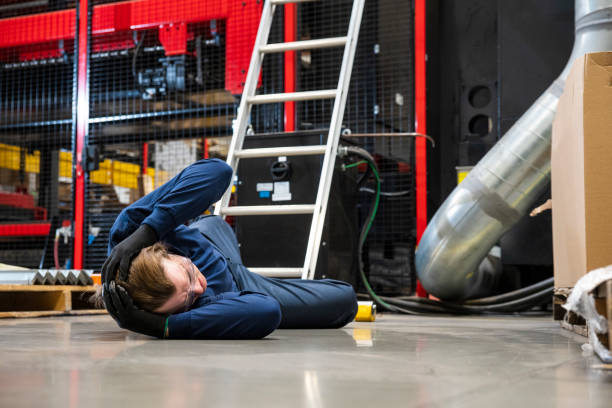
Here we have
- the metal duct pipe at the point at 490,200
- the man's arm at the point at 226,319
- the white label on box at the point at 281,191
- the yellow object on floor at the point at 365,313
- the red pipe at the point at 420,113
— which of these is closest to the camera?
the man's arm at the point at 226,319

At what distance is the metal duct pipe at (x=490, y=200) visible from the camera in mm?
3701

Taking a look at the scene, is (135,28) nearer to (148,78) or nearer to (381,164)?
(148,78)

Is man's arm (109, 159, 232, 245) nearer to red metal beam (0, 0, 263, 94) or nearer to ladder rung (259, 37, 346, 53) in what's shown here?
ladder rung (259, 37, 346, 53)

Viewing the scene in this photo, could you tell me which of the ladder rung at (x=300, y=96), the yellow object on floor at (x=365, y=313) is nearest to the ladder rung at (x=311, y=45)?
the ladder rung at (x=300, y=96)

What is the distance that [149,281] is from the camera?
2.04m

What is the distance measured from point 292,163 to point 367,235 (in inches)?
33.8

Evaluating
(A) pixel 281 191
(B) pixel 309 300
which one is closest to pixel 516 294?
(A) pixel 281 191

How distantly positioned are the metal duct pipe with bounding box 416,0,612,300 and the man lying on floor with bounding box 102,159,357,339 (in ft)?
5.98

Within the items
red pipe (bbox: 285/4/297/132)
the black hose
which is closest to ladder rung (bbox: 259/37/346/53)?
red pipe (bbox: 285/4/297/132)

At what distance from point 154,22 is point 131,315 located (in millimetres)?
3424

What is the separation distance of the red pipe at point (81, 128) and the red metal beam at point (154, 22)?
10cm

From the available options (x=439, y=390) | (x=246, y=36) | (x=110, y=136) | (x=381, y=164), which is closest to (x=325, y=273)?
(x=381, y=164)

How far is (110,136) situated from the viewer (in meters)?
5.40

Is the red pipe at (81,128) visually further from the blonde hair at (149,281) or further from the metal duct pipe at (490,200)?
the blonde hair at (149,281)
